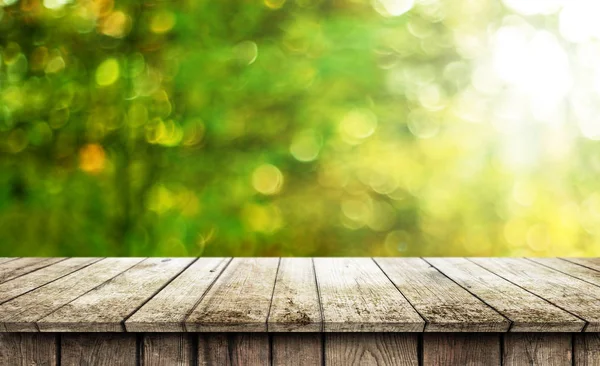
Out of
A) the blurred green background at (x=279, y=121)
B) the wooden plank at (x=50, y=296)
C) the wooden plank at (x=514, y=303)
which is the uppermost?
the blurred green background at (x=279, y=121)

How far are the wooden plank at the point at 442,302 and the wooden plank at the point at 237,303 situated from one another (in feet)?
1.08

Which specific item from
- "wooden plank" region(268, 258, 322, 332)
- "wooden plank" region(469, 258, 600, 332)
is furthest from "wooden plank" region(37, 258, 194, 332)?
"wooden plank" region(469, 258, 600, 332)

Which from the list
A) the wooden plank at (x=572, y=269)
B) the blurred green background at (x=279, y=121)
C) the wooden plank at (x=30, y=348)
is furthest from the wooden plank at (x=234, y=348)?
the blurred green background at (x=279, y=121)

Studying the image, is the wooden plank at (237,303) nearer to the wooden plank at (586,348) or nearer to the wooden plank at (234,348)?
the wooden plank at (234,348)

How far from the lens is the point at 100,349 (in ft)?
3.97

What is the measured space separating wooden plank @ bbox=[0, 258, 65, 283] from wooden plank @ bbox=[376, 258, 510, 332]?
1.04m

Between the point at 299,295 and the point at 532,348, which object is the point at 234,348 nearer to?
the point at 299,295

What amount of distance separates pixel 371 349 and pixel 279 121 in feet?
9.30

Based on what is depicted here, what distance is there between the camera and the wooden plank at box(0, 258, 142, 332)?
1176 millimetres

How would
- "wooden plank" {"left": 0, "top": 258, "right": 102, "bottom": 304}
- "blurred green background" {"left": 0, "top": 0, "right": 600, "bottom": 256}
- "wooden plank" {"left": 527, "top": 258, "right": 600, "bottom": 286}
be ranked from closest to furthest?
"wooden plank" {"left": 0, "top": 258, "right": 102, "bottom": 304} → "wooden plank" {"left": 527, "top": 258, "right": 600, "bottom": 286} → "blurred green background" {"left": 0, "top": 0, "right": 600, "bottom": 256}

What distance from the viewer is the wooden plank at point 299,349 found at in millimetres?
1200

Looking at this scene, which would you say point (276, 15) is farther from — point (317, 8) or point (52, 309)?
point (52, 309)

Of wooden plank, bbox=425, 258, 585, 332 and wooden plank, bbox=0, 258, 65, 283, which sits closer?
wooden plank, bbox=425, 258, 585, 332

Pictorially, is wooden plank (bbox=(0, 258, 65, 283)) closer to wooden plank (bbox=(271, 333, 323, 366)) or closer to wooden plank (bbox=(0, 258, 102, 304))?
wooden plank (bbox=(0, 258, 102, 304))
